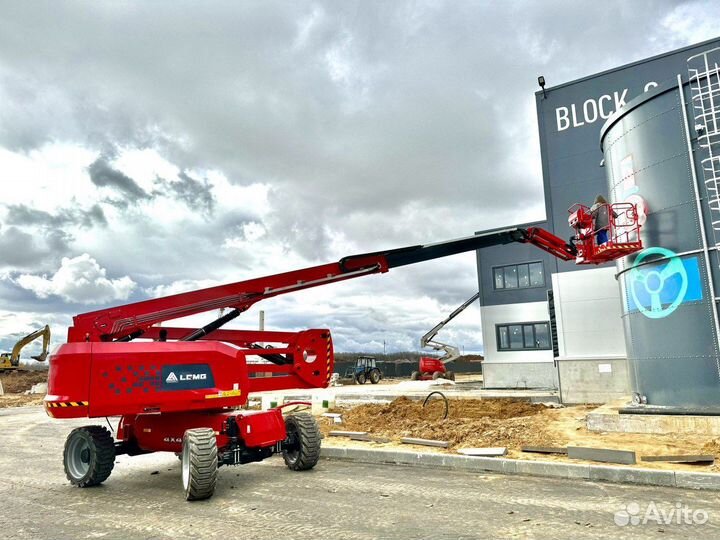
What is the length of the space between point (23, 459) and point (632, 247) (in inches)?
600

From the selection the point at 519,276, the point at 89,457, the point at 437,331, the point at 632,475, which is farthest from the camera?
the point at 437,331

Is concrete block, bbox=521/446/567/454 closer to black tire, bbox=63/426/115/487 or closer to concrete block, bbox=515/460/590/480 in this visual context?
concrete block, bbox=515/460/590/480

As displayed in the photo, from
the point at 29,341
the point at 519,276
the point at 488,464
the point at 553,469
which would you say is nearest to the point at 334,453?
the point at 488,464

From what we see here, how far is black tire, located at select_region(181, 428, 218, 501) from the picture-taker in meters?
7.55

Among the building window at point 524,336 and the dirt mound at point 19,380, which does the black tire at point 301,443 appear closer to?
the building window at point 524,336

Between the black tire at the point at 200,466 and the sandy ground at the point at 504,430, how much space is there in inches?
183

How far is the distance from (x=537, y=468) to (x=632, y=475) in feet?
4.88

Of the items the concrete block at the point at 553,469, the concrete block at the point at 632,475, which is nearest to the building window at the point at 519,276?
the concrete block at the point at 553,469

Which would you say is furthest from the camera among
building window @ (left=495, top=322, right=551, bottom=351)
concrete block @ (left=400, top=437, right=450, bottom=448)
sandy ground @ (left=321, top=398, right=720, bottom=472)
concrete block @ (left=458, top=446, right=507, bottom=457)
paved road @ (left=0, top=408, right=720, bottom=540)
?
building window @ (left=495, top=322, right=551, bottom=351)

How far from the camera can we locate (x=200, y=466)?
7570 millimetres

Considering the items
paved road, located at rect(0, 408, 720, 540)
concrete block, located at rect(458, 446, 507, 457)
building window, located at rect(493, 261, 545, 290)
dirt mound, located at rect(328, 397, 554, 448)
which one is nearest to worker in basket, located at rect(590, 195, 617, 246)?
dirt mound, located at rect(328, 397, 554, 448)

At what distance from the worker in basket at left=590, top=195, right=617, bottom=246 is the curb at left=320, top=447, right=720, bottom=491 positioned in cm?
573

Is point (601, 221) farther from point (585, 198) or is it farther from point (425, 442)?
point (585, 198)

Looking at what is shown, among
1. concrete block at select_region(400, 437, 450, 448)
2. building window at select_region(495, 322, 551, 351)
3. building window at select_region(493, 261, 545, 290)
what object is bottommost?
concrete block at select_region(400, 437, 450, 448)
